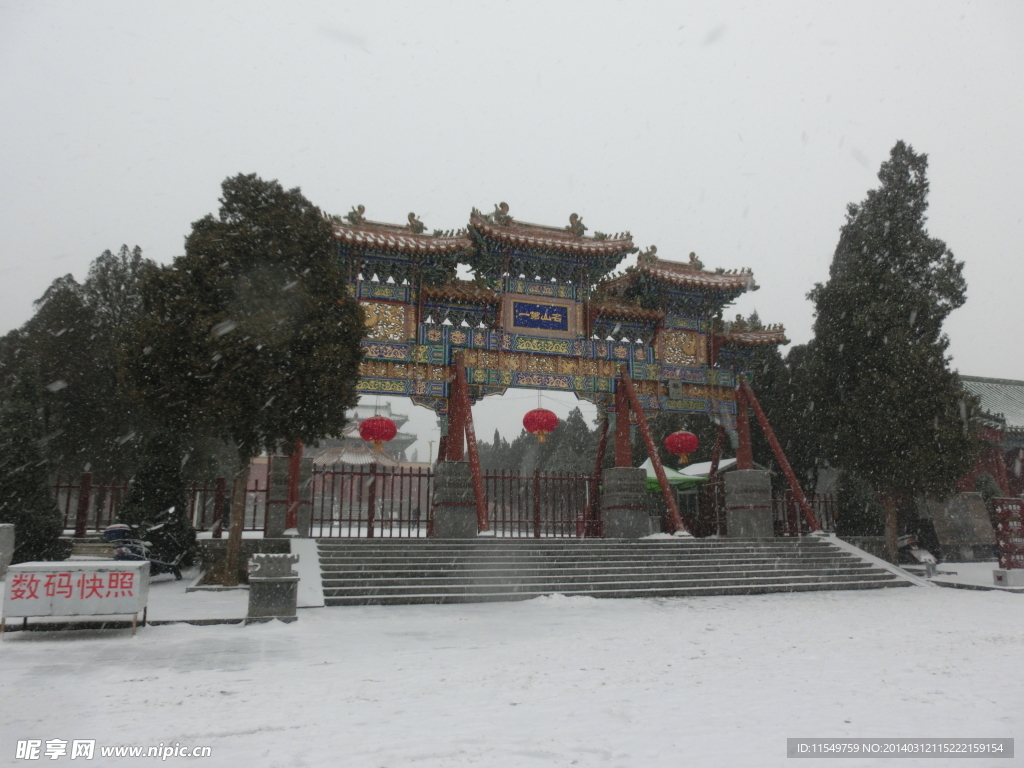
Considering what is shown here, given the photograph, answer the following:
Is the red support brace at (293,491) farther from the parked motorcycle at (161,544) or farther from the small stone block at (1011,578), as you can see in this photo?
the small stone block at (1011,578)

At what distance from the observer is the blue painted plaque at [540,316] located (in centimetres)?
1399

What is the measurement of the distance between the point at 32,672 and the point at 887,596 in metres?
10.2

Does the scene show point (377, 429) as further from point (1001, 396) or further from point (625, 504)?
point (1001, 396)

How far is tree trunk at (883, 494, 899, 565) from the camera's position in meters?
13.3

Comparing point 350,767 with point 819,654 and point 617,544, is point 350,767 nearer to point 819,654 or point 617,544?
point 819,654

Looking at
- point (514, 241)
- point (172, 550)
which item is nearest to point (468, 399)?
point (514, 241)

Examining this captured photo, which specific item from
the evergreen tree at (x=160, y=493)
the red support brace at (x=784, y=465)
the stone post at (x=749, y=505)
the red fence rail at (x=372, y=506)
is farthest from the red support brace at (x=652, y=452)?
the evergreen tree at (x=160, y=493)

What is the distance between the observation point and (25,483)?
9469mm

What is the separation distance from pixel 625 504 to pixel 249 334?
790 centimetres

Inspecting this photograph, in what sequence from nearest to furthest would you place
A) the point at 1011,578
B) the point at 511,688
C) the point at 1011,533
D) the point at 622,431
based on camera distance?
1. the point at 511,688
2. the point at 1011,578
3. the point at 1011,533
4. the point at 622,431

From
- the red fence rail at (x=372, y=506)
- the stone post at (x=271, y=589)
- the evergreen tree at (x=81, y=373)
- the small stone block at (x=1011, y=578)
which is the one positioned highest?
the evergreen tree at (x=81, y=373)

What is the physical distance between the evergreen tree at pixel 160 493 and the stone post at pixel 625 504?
7.58 metres

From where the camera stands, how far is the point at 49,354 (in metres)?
14.3

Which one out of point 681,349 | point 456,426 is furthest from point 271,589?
point 681,349
